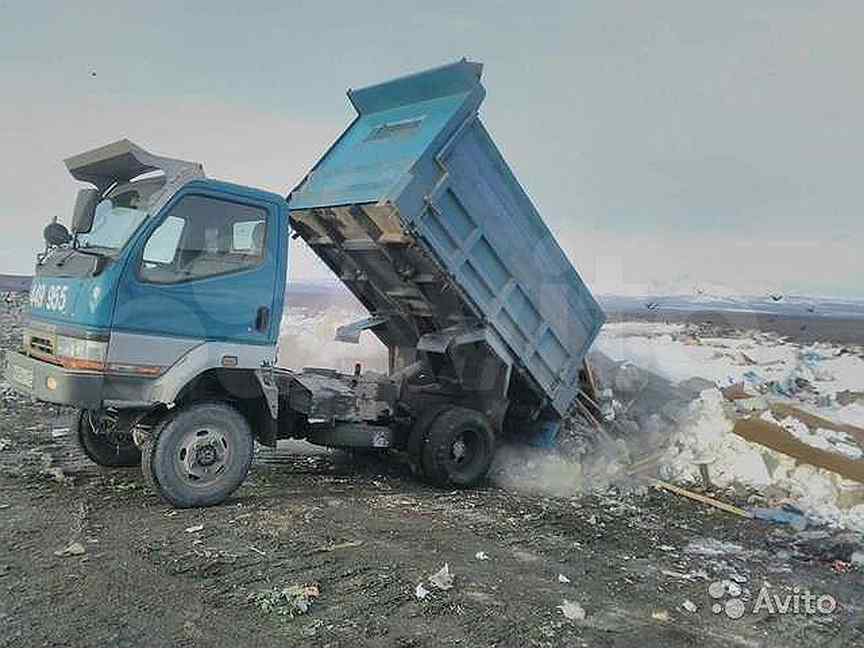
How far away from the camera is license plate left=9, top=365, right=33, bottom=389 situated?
5.02 metres

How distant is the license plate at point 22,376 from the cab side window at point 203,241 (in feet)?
3.53

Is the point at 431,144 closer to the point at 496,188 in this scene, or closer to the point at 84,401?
the point at 496,188

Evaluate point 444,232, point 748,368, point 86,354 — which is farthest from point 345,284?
point 748,368

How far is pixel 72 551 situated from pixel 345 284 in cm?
355

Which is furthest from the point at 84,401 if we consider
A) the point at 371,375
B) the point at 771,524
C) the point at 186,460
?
the point at 771,524

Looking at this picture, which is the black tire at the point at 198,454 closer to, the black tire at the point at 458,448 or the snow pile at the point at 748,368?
the black tire at the point at 458,448

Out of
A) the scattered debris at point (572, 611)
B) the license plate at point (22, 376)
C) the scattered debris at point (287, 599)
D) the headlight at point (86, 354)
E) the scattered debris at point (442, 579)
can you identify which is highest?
the headlight at point (86, 354)

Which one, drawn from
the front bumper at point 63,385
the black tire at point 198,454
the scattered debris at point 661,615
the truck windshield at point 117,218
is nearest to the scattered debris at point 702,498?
the scattered debris at point 661,615

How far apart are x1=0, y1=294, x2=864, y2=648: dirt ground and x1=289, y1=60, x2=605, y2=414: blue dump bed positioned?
138cm

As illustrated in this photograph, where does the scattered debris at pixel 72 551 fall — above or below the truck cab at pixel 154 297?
below

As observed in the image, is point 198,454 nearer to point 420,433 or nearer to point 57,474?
point 57,474

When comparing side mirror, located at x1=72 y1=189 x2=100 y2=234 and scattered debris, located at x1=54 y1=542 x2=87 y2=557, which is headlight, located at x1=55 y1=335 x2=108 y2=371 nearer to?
side mirror, located at x1=72 y1=189 x2=100 y2=234

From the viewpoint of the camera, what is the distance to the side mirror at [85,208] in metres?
4.94

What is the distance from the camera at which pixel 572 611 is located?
12.4 feet
